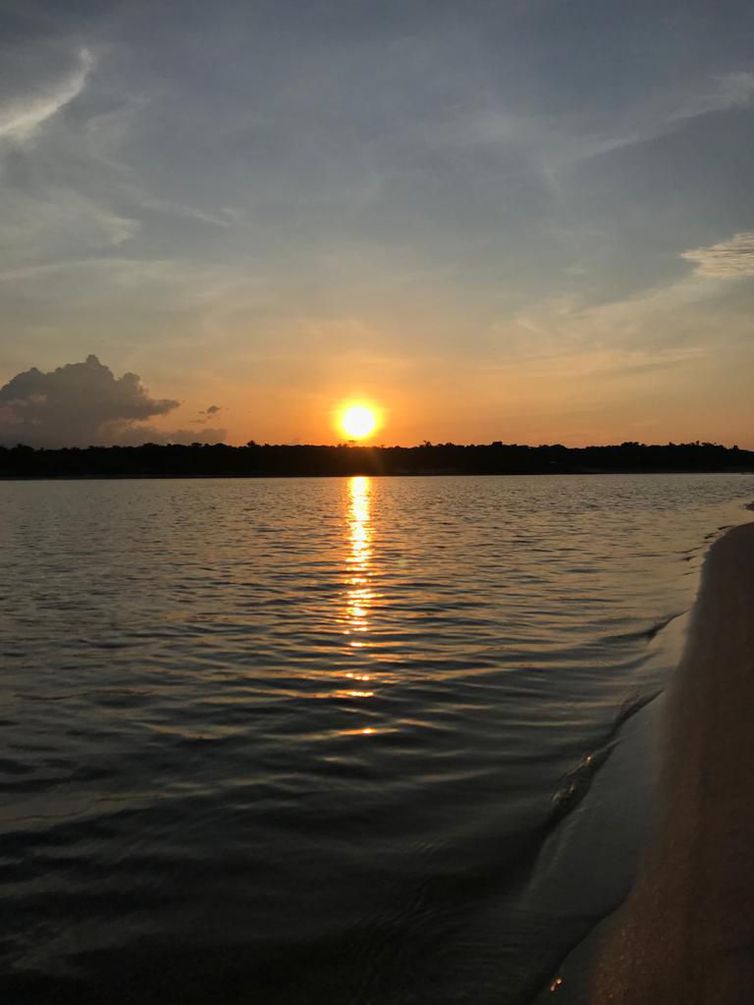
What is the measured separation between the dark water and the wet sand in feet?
1.11

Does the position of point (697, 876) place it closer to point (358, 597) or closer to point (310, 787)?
point (310, 787)

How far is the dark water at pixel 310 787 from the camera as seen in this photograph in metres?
4.85

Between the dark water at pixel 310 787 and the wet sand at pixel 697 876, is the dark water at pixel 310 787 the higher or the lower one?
the lower one

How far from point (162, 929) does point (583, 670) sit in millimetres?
8240

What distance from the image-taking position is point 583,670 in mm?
12070

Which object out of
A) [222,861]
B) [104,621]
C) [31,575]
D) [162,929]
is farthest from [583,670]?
[31,575]

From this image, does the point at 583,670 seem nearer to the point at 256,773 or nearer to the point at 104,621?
the point at 256,773

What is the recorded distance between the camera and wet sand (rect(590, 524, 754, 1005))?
4.30 m

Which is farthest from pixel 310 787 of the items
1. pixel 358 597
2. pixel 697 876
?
pixel 358 597

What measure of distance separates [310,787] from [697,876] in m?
3.50

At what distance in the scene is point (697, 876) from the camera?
5.46 meters

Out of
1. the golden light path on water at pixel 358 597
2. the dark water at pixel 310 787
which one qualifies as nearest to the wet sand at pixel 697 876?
the dark water at pixel 310 787

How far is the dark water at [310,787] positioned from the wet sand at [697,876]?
337 millimetres

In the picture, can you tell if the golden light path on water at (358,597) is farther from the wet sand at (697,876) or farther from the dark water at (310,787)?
the wet sand at (697,876)
